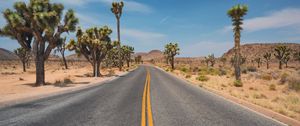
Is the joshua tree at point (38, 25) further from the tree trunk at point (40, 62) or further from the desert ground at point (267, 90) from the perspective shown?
the desert ground at point (267, 90)

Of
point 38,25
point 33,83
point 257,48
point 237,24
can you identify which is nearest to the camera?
point 38,25

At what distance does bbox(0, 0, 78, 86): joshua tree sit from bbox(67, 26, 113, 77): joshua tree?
11.3 m

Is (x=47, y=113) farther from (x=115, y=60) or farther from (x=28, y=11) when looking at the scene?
(x=115, y=60)

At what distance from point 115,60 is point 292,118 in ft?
220

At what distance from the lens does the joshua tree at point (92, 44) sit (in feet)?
111

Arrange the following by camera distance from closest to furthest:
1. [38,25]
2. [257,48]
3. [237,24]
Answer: [38,25] → [237,24] → [257,48]

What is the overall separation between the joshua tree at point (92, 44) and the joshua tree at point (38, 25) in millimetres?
11336

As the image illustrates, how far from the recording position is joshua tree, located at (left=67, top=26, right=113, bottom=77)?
3391cm

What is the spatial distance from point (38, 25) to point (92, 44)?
1419 cm

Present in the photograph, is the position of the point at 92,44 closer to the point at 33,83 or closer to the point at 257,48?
the point at 33,83

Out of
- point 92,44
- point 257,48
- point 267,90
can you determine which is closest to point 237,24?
point 267,90

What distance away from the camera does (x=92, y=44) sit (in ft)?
111

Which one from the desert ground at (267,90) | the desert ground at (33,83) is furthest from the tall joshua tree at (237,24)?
the desert ground at (33,83)

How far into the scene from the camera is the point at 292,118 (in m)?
8.93
